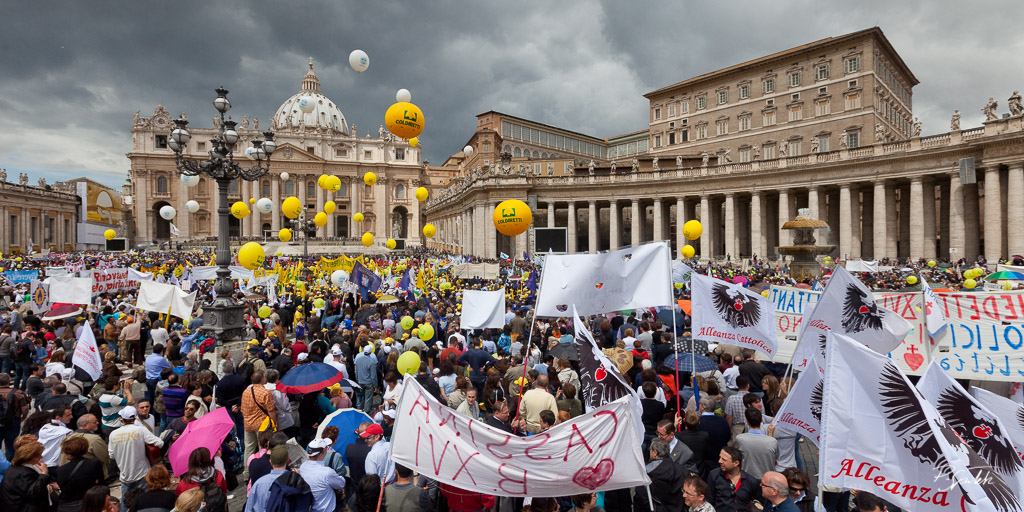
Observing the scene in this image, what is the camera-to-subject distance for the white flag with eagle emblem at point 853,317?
6.48 m

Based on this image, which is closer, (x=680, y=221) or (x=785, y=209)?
(x=785, y=209)

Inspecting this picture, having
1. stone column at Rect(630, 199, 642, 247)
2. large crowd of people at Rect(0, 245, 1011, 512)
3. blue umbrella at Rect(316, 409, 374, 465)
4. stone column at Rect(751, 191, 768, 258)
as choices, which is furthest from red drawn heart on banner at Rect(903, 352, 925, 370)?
stone column at Rect(630, 199, 642, 247)

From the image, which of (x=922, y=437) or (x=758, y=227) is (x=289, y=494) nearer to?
(x=922, y=437)

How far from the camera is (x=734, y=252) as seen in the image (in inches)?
1668

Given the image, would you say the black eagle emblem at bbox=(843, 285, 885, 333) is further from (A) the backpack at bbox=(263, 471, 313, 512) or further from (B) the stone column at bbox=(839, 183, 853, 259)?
(B) the stone column at bbox=(839, 183, 853, 259)

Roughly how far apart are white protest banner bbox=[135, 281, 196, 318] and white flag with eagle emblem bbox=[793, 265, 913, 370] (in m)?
13.4

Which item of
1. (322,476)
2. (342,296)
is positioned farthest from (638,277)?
(342,296)

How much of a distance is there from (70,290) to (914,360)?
64.0ft

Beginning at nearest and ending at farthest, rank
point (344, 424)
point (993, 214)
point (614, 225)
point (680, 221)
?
point (344, 424) → point (993, 214) → point (680, 221) → point (614, 225)

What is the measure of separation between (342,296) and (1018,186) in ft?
125

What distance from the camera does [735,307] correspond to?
805 cm

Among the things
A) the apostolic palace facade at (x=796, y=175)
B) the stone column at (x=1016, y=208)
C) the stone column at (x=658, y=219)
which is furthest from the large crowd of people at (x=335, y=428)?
the stone column at (x=658, y=219)

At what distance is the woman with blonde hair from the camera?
14.4ft

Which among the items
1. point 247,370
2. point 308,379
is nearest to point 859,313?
point 308,379
